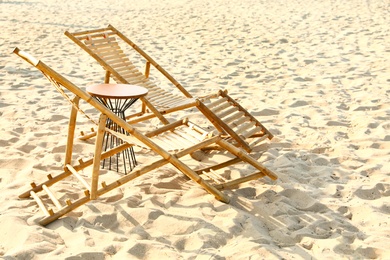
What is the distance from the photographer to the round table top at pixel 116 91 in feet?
10.3

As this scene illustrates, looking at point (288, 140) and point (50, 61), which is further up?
point (288, 140)

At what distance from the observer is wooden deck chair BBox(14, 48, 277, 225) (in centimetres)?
265

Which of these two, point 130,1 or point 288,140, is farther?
point 130,1

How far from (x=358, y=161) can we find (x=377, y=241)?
3.62ft

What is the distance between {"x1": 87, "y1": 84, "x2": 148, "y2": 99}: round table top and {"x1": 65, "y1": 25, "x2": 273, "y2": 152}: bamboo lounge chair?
0.28 metres

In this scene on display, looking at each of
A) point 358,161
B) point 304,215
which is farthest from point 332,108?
point 304,215

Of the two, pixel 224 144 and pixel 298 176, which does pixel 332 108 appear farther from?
pixel 224 144

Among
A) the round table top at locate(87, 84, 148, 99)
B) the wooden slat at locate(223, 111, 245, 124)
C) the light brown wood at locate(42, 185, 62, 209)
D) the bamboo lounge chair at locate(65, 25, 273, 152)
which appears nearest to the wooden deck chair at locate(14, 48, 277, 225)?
the light brown wood at locate(42, 185, 62, 209)

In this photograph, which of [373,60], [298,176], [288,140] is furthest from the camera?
[373,60]

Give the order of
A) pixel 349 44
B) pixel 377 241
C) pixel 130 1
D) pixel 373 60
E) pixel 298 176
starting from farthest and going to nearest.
Answer: pixel 130 1 → pixel 349 44 → pixel 373 60 → pixel 298 176 → pixel 377 241

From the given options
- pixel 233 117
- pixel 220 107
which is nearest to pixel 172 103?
pixel 220 107

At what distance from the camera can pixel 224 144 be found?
2943 mm

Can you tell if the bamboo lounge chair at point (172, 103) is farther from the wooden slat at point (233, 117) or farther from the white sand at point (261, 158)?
the white sand at point (261, 158)

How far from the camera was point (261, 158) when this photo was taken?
12.1 feet
